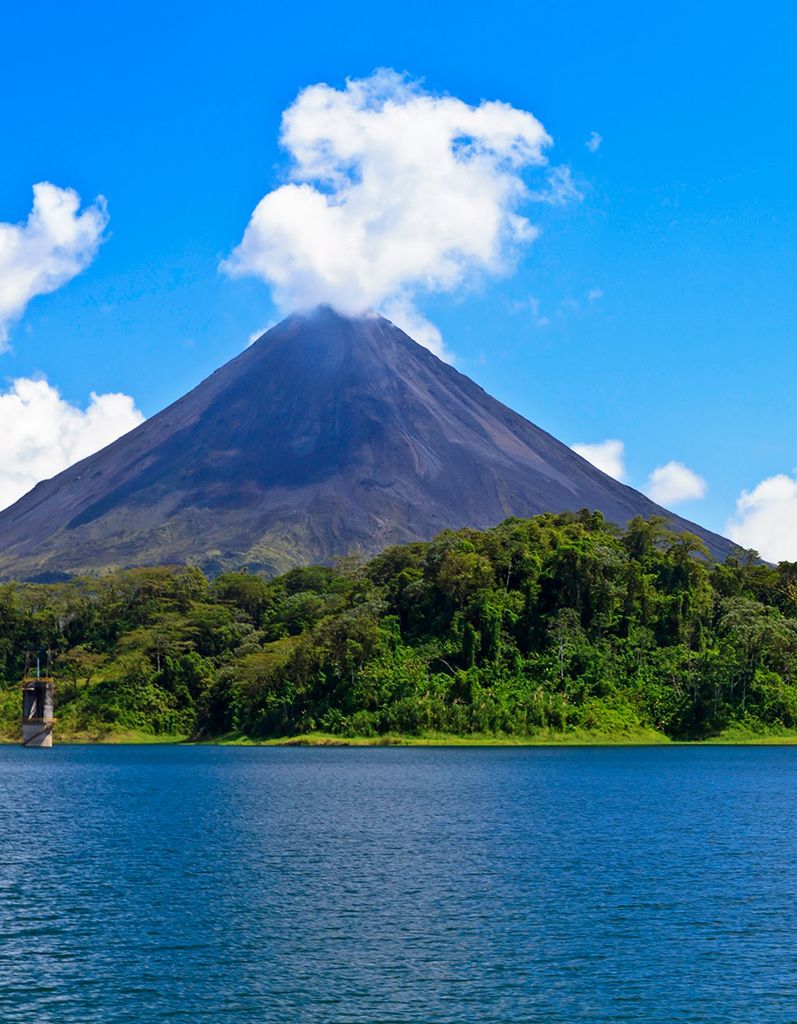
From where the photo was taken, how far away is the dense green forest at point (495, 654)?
10425 cm

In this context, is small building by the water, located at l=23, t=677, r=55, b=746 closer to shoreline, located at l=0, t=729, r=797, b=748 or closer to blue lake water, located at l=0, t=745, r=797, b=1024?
shoreline, located at l=0, t=729, r=797, b=748

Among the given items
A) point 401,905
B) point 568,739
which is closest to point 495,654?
point 568,739

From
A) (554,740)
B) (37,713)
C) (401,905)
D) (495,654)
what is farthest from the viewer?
(37,713)

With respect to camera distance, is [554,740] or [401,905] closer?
[401,905]

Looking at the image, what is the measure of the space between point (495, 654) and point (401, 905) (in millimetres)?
77803

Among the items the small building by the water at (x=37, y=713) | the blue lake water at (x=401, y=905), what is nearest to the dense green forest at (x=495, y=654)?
the small building by the water at (x=37, y=713)

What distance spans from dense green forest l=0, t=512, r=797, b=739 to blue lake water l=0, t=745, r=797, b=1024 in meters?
41.8

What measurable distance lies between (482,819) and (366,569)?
87932 mm

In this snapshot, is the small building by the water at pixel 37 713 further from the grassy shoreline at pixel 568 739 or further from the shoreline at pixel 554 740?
the grassy shoreline at pixel 568 739

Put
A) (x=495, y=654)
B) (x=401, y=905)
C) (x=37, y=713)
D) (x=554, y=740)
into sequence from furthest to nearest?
(x=37, y=713)
(x=495, y=654)
(x=554, y=740)
(x=401, y=905)

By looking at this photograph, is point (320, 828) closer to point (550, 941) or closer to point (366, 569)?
point (550, 941)

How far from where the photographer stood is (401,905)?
31.4 metres

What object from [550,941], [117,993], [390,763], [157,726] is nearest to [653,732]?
[390,763]

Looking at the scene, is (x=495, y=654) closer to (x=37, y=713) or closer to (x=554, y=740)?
(x=554, y=740)
